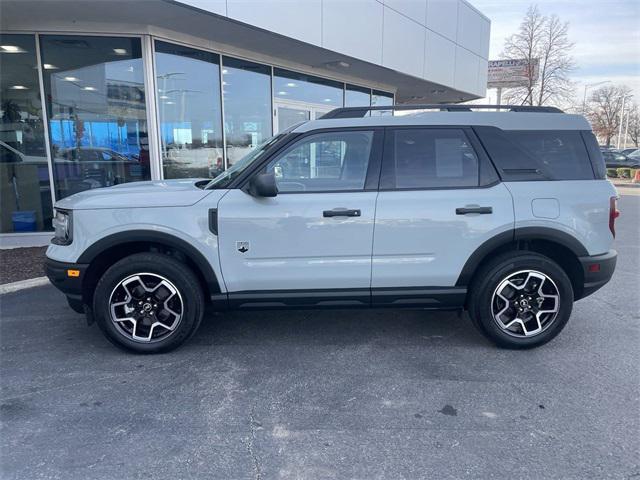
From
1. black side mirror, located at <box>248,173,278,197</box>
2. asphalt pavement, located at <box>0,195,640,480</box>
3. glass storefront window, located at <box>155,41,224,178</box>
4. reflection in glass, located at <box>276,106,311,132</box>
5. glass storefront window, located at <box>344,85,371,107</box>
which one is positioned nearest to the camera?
asphalt pavement, located at <box>0,195,640,480</box>

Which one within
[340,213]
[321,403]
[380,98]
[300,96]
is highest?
[380,98]

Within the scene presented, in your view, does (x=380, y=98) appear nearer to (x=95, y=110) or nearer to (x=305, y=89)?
(x=305, y=89)

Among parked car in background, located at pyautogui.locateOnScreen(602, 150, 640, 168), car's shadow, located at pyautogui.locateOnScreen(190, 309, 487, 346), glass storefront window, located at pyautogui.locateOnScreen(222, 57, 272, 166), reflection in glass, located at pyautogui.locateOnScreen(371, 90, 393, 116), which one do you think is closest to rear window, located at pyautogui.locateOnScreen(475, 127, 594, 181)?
car's shadow, located at pyautogui.locateOnScreen(190, 309, 487, 346)

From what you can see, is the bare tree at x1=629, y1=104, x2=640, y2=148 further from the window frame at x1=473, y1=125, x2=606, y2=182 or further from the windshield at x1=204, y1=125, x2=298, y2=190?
the windshield at x1=204, y1=125, x2=298, y2=190

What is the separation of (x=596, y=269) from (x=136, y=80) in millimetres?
7847

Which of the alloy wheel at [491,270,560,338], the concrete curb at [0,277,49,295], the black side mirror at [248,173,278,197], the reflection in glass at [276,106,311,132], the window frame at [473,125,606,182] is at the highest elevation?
the reflection in glass at [276,106,311,132]

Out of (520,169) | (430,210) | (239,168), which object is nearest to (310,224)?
(239,168)

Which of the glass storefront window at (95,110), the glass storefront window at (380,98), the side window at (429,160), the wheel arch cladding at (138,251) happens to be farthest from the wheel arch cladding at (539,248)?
the glass storefront window at (380,98)

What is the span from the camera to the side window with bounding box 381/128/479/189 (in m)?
3.84

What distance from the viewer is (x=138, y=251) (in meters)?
3.91

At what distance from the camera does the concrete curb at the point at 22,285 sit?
557 centimetres

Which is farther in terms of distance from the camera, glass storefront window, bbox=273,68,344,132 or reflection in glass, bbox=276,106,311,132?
reflection in glass, bbox=276,106,311,132

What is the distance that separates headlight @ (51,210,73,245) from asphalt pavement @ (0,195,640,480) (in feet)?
3.21

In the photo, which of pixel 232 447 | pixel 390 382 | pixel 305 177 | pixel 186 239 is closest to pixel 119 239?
pixel 186 239
